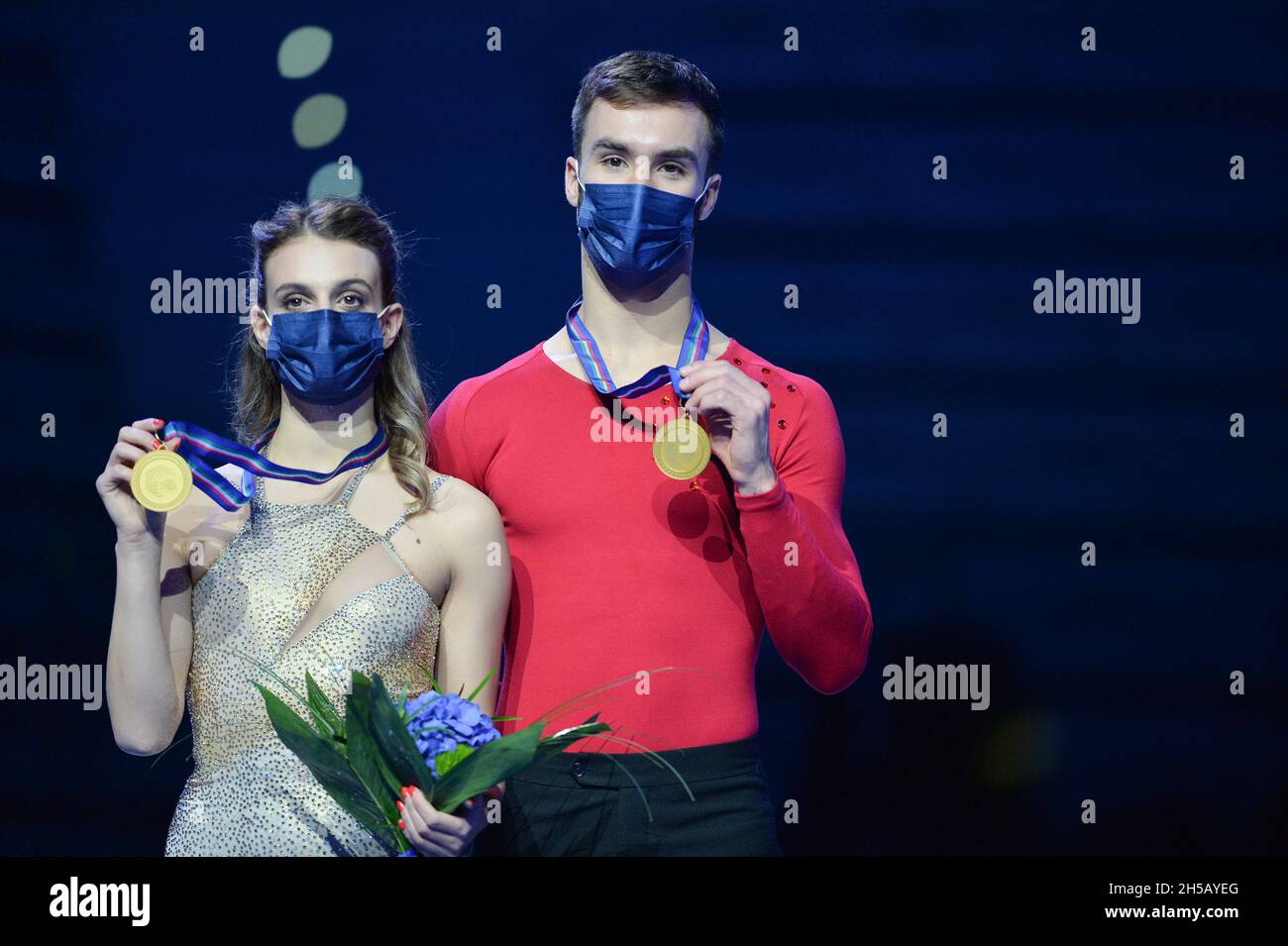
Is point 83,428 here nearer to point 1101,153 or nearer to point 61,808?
point 61,808

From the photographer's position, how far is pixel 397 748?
1.88 metres

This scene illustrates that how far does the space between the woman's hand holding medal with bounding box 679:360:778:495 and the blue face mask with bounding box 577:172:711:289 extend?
26cm

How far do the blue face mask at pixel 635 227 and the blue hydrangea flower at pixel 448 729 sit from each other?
2.75 ft

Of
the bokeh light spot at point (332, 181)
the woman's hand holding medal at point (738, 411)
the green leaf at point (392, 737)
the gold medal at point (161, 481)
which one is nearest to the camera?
the green leaf at point (392, 737)

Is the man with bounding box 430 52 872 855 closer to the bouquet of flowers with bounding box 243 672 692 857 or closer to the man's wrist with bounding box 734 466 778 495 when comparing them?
the man's wrist with bounding box 734 466 778 495

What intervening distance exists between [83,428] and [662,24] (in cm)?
186

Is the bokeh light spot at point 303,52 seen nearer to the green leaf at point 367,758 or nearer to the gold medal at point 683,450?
the gold medal at point 683,450

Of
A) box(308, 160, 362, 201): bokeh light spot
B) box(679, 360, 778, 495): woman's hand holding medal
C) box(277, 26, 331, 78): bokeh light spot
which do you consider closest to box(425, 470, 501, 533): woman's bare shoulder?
box(679, 360, 778, 495): woman's hand holding medal

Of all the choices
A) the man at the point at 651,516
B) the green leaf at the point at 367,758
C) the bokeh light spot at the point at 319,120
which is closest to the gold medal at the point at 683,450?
the man at the point at 651,516

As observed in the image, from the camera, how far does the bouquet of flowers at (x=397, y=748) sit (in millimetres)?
1868

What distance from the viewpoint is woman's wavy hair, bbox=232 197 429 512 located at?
2.36m

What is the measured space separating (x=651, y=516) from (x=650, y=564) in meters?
0.08

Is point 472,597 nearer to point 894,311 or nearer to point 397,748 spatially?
point 397,748

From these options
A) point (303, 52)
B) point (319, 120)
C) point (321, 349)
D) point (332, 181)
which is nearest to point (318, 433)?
point (321, 349)
